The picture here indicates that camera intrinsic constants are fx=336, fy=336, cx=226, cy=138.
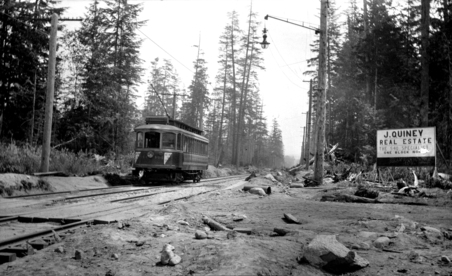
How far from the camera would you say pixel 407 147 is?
14.2 metres

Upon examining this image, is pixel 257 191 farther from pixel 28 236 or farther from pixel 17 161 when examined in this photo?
pixel 17 161

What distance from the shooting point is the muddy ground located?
3.78 meters

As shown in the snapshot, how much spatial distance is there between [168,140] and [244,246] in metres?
14.3

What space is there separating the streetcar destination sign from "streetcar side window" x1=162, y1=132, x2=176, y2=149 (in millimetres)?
10303

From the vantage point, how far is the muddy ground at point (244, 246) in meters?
3.78

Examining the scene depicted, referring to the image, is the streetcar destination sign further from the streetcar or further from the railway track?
the streetcar

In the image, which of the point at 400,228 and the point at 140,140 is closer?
the point at 400,228

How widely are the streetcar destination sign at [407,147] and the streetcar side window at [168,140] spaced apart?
10.3m

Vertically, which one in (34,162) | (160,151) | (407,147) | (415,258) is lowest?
(415,258)

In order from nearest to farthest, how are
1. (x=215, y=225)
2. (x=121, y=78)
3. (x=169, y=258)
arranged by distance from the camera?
(x=169, y=258) → (x=215, y=225) → (x=121, y=78)

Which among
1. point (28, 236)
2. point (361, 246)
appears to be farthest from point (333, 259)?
point (28, 236)

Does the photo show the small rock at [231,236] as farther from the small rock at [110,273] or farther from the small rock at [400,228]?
the small rock at [400,228]

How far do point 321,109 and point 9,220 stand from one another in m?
12.7

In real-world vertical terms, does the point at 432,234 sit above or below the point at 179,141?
below
